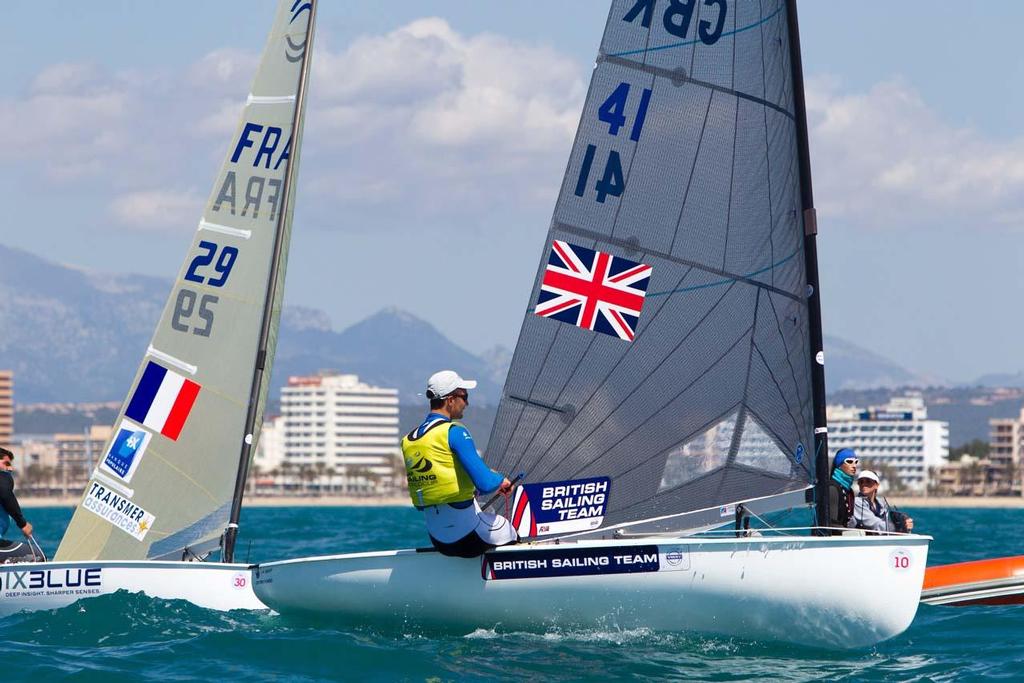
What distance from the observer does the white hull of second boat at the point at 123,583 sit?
1176cm

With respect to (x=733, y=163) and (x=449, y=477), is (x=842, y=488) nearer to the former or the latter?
(x=733, y=163)

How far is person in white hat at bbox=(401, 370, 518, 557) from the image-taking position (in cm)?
1002

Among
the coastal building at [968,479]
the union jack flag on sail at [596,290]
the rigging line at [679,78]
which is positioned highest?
the coastal building at [968,479]

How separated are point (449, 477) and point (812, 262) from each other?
3053 millimetres

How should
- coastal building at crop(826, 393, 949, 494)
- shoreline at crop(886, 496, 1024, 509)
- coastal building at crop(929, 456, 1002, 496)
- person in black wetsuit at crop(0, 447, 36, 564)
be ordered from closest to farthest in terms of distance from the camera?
person in black wetsuit at crop(0, 447, 36, 564) < shoreline at crop(886, 496, 1024, 509) < coastal building at crop(929, 456, 1002, 496) < coastal building at crop(826, 393, 949, 494)

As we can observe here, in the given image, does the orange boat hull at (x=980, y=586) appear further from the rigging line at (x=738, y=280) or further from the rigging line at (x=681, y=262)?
the rigging line at (x=738, y=280)

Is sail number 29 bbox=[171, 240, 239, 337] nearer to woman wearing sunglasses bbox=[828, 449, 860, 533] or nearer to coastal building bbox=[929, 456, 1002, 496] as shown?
woman wearing sunglasses bbox=[828, 449, 860, 533]

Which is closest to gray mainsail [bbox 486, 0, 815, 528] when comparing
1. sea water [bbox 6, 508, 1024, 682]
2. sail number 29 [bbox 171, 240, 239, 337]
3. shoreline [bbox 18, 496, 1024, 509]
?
sea water [bbox 6, 508, 1024, 682]

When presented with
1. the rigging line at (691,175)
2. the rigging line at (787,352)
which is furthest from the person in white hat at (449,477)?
the rigging line at (787,352)

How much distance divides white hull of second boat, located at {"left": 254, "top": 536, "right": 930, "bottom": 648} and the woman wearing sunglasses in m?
1.49

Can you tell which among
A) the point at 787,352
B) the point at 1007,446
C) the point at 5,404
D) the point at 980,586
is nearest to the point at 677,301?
the point at 787,352

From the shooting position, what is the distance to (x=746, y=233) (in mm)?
10836

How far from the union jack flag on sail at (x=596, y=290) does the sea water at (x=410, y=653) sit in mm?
2167

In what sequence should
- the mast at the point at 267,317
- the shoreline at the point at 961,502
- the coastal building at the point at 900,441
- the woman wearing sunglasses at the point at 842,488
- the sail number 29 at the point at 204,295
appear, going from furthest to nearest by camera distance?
the coastal building at the point at 900,441, the shoreline at the point at 961,502, the sail number 29 at the point at 204,295, the mast at the point at 267,317, the woman wearing sunglasses at the point at 842,488
